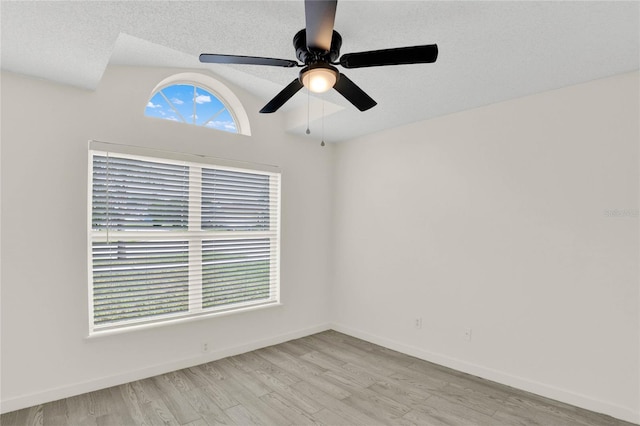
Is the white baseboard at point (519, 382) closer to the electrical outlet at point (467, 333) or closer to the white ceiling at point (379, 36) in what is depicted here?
the electrical outlet at point (467, 333)

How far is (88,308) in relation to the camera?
2812mm

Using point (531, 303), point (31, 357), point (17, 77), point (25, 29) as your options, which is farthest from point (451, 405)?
point (17, 77)

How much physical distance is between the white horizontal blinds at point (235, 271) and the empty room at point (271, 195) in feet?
0.08

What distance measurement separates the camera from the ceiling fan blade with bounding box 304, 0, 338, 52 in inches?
55.1

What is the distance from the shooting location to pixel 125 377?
2959 mm

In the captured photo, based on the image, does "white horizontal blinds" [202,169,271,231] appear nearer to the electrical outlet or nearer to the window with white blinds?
the window with white blinds

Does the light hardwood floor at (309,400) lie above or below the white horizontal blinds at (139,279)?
below

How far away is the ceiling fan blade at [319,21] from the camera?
1.40 metres

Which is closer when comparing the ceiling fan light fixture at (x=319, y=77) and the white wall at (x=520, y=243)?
the ceiling fan light fixture at (x=319, y=77)

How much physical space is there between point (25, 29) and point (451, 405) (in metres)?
3.93

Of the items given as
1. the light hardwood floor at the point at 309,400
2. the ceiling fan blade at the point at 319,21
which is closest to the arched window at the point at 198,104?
the ceiling fan blade at the point at 319,21

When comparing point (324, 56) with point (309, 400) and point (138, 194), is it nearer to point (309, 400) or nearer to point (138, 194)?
point (138, 194)

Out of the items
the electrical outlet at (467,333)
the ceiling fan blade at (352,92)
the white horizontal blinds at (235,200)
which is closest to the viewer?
the ceiling fan blade at (352,92)

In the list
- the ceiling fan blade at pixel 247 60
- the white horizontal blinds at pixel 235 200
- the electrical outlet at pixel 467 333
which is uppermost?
the ceiling fan blade at pixel 247 60
